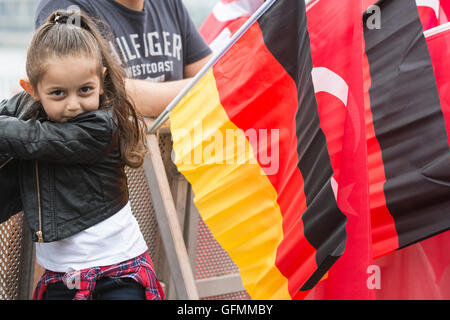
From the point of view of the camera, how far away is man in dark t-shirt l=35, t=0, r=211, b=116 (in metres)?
2.43

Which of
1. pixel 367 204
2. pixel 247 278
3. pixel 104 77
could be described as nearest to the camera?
pixel 367 204

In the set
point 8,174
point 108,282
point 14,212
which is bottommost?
point 108,282

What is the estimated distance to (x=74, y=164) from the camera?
1.83 m

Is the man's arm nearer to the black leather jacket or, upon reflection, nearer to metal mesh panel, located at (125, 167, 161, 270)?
metal mesh panel, located at (125, 167, 161, 270)

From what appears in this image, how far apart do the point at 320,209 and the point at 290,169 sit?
0.74ft

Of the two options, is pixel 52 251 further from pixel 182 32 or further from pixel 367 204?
pixel 182 32

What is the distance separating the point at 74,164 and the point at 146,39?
3.07 ft

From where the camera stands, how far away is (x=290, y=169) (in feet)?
6.55


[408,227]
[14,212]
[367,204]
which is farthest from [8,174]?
[408,227]

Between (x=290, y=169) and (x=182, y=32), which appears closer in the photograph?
(x=290, y=169)

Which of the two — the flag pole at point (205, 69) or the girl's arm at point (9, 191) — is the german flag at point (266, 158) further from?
the girl's arm at point (9, 191)

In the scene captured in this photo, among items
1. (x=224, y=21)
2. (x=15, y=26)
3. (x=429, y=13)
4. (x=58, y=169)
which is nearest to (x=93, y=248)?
(x=58, y=169)

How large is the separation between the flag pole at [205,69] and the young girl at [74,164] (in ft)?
1.49
